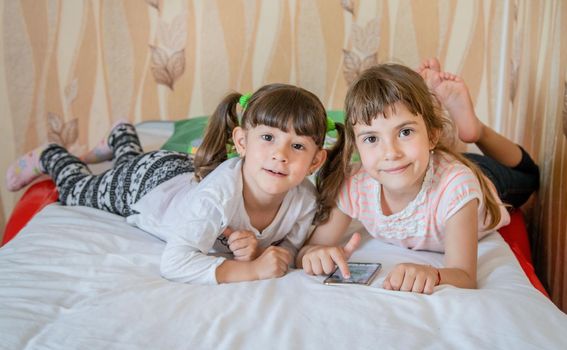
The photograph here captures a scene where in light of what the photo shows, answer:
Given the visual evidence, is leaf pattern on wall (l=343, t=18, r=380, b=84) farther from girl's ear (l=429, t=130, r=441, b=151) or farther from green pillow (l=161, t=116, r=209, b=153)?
girl's ear (l=429, t=130, r=441, b=151)

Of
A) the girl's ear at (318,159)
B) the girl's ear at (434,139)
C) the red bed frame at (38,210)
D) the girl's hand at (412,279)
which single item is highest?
the girl's ear at (434,139)

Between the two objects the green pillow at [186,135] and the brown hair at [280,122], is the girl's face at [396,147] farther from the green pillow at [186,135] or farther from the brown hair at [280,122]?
the green pillow at [186,135]

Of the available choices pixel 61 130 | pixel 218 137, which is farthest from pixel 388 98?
pixel 61 130

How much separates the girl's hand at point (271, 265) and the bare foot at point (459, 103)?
633 millimetres

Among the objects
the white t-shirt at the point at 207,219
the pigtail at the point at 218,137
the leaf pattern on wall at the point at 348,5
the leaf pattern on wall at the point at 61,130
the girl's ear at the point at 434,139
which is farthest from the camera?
the leaf pattern on wall at the point at 61,130

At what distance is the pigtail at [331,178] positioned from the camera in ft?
3.86

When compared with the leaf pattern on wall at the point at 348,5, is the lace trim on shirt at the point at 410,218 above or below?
below

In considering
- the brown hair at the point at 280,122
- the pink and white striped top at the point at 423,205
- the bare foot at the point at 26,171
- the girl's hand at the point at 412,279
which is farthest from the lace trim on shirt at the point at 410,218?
the bare foot at the point at 26,171

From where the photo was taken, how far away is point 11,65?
203 centimetres

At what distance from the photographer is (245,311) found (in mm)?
812

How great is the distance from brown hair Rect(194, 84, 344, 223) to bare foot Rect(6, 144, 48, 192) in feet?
2.53

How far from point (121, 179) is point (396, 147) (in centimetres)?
76

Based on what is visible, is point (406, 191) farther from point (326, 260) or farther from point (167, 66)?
point (167, 66)

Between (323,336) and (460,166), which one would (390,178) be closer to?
(460,166)
